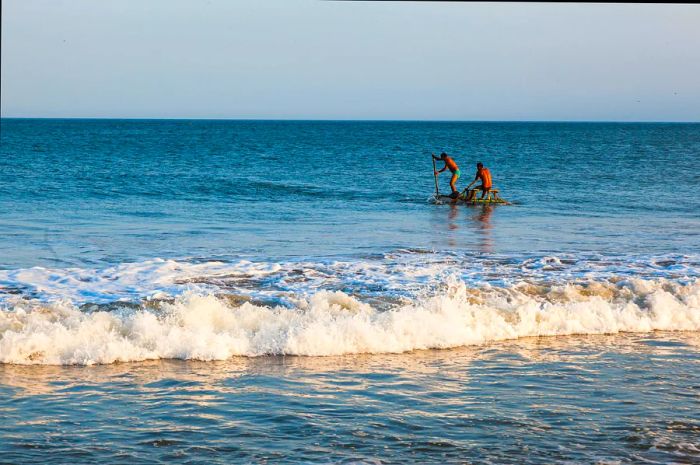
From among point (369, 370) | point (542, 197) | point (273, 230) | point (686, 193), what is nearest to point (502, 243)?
point (273, 230)

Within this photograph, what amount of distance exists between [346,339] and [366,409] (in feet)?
7.19

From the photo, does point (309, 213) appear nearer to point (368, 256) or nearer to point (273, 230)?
point (273, 230)

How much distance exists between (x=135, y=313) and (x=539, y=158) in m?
40.7

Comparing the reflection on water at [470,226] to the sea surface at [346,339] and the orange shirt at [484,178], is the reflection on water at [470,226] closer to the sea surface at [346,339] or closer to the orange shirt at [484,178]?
the sea surface at [346,339]

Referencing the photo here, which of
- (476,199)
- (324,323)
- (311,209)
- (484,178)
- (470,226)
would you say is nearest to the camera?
(324,323)

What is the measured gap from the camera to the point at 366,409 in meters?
6.26

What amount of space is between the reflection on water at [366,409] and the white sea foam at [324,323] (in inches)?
10.5

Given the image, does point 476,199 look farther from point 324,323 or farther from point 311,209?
point 324,323

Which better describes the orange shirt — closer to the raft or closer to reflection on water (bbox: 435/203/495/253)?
the raft

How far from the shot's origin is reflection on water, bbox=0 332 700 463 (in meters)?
5.38

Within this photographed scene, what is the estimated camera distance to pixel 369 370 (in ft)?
24.9

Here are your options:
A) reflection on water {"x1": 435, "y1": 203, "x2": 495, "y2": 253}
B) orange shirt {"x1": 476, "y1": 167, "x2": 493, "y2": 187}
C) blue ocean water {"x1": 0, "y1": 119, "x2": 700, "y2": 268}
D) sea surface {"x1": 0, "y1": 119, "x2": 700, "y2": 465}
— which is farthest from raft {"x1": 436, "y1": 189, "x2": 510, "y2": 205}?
sea surface {"x1": 0, "y1": 119, "x2": 700, "y2": 465}

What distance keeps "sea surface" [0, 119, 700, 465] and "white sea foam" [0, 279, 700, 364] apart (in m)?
0.03

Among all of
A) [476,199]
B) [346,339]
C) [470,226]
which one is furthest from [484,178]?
[346,339]
